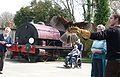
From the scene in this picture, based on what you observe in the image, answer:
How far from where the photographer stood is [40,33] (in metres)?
21.5

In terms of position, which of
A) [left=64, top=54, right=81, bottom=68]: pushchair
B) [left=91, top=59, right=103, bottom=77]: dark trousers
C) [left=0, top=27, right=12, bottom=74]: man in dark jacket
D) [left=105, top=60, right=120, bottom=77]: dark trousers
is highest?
[left=0, top=27, right=12, bottom=74]: man in dark jacket

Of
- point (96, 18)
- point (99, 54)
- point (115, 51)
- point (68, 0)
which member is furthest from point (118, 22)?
point (68, 0)

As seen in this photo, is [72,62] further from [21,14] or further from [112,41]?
[21,14]

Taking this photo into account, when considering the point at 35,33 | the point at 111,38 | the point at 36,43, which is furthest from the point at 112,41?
the point at 36,43

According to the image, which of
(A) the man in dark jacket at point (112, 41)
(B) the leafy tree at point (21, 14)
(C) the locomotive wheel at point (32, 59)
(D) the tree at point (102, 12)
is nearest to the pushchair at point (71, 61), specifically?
(C) the locomotive wheel at point (32, 59)

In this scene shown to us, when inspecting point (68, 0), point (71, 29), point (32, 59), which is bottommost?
point (32, 59)

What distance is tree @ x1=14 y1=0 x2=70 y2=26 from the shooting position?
138ft

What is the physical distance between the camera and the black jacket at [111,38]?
5.62 metres

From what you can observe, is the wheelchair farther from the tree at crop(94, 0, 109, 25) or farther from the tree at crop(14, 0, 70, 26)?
the tree at crop(14, 0, 70, 26)

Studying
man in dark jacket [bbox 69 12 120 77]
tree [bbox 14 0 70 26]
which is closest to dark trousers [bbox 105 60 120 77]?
man in dark jacket [bbox 69 12 120 77]

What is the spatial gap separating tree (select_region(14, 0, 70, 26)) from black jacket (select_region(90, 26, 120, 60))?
35.3m

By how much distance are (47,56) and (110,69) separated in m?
16.1

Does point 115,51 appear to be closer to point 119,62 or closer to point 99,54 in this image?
point 119,62

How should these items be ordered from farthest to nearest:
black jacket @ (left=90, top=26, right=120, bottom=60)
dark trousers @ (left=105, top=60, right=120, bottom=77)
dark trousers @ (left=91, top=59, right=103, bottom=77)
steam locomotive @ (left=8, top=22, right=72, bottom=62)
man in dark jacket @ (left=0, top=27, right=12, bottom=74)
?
steam locomotive @ (left=8, top=22, right=72, bottom=62), man in dark jacket @ (left=0, top=27, right=12, bottom=74), dark trousers @ (left=91, top=59, right=103, bottom=77), dark trousers @ (left=105, top=60, right=120, bottom=77), black jacket @ (left=90, top=26, right=120, bottom=60)
